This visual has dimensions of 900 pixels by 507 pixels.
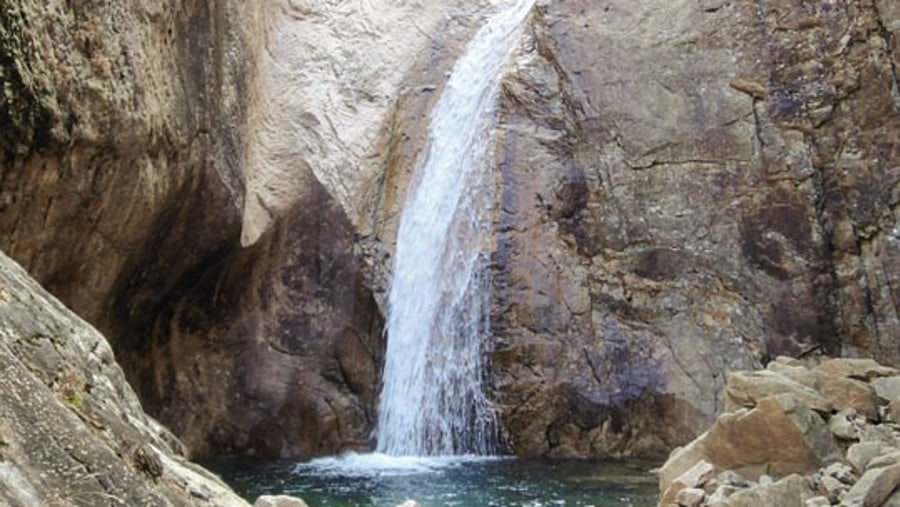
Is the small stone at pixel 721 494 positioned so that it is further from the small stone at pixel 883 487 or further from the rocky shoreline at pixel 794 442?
the small stone at pixel 883 487

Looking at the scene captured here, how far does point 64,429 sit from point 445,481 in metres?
8.42

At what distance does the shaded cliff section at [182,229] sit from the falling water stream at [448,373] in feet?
2.27

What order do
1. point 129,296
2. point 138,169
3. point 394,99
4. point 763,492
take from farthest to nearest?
point 394,99 < point 129,296 < point 138,169 < point 763,492

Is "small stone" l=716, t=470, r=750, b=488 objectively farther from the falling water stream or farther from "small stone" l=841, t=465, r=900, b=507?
"small stone" l=841, t=465, r=900, b=507

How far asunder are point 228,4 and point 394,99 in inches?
169

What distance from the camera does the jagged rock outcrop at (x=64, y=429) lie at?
→ 2.66 meters

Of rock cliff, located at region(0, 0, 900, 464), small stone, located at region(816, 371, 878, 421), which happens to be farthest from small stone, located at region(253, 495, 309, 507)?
rock cliff, located at region(0, 0, 900, 464)

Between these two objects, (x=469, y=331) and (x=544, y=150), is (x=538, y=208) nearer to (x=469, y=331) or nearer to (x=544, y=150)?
(x=544, y=150)

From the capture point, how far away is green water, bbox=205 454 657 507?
967 cm

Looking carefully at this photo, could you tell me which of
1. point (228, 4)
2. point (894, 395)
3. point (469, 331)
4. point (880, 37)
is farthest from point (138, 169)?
point (880, 37)

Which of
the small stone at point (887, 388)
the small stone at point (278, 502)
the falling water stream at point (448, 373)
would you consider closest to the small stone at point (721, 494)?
the falling water stream at point (448, 373)

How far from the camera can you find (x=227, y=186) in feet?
40.9

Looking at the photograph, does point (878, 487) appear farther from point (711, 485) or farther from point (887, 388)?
point (887, 388)

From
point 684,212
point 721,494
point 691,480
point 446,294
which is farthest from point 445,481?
point 684,212
